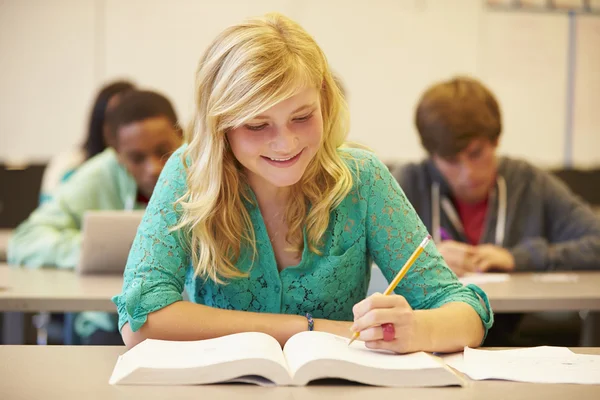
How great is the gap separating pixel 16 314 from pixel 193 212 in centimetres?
153

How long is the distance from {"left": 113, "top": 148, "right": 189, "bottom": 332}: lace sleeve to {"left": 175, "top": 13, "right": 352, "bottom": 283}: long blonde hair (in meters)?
0.03

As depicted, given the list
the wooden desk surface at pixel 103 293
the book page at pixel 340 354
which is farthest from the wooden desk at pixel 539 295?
the book page at pixel 340 354

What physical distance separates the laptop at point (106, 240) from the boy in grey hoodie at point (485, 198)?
1048 mm

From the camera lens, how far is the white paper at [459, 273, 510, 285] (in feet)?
8.33

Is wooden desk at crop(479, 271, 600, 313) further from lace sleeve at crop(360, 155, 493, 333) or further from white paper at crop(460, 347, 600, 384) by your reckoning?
white paper at crop(460, 347, 600, 384)

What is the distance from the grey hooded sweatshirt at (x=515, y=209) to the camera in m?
2.97

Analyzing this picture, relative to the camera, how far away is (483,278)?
260cm

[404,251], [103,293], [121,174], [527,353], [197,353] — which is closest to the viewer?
[197,353]

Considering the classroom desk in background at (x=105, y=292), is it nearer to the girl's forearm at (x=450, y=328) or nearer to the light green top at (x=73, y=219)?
the light green top at (x=73, y=219)

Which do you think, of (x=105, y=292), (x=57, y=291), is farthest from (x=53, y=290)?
(x=105, y=292)

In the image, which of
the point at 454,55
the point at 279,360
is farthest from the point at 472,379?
the point at 454,55

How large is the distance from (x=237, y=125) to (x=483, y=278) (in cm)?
135

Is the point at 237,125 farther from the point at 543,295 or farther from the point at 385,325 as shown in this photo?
the point at 543,295

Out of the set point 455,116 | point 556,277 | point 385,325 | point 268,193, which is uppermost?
point 455,116
